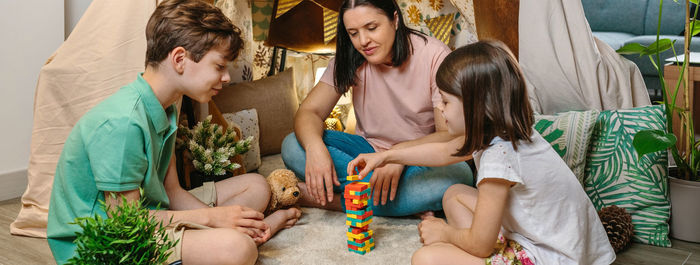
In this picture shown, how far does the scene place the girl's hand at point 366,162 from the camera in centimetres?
156

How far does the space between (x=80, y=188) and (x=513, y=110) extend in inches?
38.4

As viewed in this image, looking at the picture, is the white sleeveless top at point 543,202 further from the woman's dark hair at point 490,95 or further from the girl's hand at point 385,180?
the girl's hand at point 385,180

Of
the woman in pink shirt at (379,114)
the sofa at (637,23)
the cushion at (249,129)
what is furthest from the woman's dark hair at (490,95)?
the sofa at (637,23)

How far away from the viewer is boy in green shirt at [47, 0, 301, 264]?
53.7 inches

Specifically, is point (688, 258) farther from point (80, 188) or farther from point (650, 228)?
point (80, 188)

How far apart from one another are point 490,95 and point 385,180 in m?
0.57

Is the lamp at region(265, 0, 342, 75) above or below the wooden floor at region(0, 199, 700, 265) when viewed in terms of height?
above

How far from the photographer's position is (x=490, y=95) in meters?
1.31

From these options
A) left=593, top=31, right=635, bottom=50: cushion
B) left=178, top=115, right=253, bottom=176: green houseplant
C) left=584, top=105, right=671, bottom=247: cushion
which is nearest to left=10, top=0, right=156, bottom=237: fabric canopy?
left=178, top=115, right=253, bottom=176: green houseplant

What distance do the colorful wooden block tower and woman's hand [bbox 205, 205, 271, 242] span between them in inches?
9.2

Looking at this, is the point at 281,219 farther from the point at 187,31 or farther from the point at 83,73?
the point at 83,73

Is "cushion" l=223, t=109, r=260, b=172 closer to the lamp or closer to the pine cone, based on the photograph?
the lamp

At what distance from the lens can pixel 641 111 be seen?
1.88 meters

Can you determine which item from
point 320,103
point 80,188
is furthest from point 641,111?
→ point 80,188
